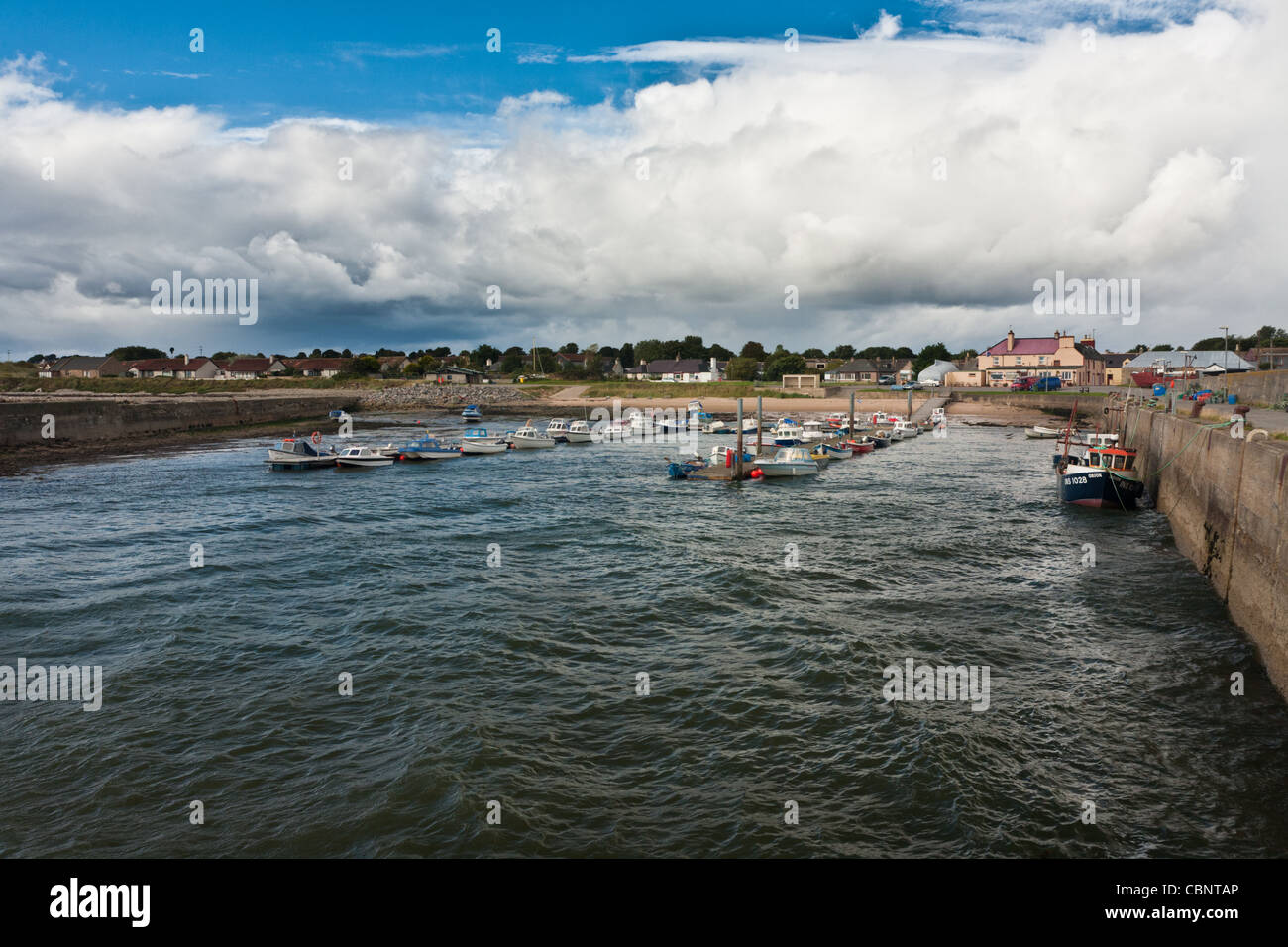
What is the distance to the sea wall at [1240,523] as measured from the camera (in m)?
14.3

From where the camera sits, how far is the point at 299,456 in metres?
51.5

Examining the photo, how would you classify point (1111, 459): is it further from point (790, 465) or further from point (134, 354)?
point (134, 354)

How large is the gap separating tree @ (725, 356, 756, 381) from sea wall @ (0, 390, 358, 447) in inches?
3459

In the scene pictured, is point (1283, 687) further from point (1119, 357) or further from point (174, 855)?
point (1119, 357)

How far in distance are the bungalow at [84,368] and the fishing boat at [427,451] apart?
420 ft

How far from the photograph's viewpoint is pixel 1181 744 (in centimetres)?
1212

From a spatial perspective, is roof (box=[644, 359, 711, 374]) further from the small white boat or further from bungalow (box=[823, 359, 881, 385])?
the small white boat

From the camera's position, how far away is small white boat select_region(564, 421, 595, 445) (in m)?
72.6

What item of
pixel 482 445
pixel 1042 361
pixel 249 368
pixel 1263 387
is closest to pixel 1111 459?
pixel 1263 387

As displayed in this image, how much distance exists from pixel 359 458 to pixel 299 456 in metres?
4.04

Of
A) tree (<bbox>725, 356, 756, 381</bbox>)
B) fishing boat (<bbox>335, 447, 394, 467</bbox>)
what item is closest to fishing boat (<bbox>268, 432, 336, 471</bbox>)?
fishing boat (<bbox>335, 447, 394, 467</bbox>)
